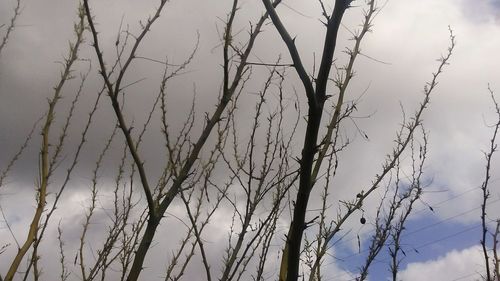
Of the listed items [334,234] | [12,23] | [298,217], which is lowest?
[298,217]

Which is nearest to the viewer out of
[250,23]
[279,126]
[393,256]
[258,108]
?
[250,23]

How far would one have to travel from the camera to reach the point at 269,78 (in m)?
2.85

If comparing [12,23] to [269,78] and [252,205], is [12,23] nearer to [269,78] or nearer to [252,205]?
[269,78]

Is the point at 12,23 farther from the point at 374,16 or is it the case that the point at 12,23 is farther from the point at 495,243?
the point at 495,243

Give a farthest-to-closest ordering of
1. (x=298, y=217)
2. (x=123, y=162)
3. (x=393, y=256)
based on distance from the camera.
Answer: (x=393, y=256), (x=123, y=162), (x=298, y=217)

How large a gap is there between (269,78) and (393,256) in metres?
2.96

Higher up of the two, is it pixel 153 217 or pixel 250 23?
pixel 250 23

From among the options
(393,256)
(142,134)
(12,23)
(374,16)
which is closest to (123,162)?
(142,134)

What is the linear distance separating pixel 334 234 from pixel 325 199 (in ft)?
1.20

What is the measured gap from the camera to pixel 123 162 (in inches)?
151

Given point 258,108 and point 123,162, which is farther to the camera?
point 123,162

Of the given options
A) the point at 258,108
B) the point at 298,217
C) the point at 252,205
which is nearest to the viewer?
the point at 298,217

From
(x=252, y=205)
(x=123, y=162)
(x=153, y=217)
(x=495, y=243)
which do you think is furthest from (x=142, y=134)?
(x=495, y=243)

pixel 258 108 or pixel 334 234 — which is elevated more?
pixel 258 108
